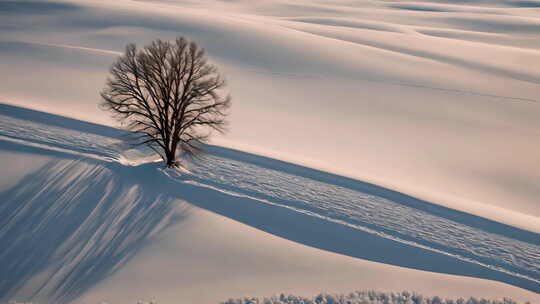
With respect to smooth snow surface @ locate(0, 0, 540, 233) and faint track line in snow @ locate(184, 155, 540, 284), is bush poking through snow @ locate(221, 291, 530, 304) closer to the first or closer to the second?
faint track line in snow @ locate(184, 155, 540, 284)

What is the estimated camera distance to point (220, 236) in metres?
13.2

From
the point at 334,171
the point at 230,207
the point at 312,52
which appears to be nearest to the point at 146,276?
the point at 230,207

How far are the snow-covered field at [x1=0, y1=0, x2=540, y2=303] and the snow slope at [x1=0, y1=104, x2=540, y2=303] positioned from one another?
50 mm

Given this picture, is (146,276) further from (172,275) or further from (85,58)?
(85,58)

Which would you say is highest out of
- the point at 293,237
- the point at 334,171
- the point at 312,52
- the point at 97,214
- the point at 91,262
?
the point at 312,52

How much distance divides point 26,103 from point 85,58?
900 centimetres

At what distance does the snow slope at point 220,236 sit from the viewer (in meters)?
11.6

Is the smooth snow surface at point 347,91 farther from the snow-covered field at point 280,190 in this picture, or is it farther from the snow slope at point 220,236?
the snow slope at point 220,236

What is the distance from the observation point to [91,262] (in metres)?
12.0

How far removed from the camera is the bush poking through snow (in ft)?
36.1

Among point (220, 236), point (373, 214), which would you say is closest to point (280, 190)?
point (220, 236)

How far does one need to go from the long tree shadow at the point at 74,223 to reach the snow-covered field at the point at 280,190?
2.0 inches

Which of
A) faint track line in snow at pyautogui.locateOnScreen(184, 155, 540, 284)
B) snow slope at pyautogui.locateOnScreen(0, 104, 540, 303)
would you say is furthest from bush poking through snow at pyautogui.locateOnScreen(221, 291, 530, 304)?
faint track line in snow at pyautogui.locateOnScreen(184, 155, 540, 284)

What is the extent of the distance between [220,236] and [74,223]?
4.64 m
